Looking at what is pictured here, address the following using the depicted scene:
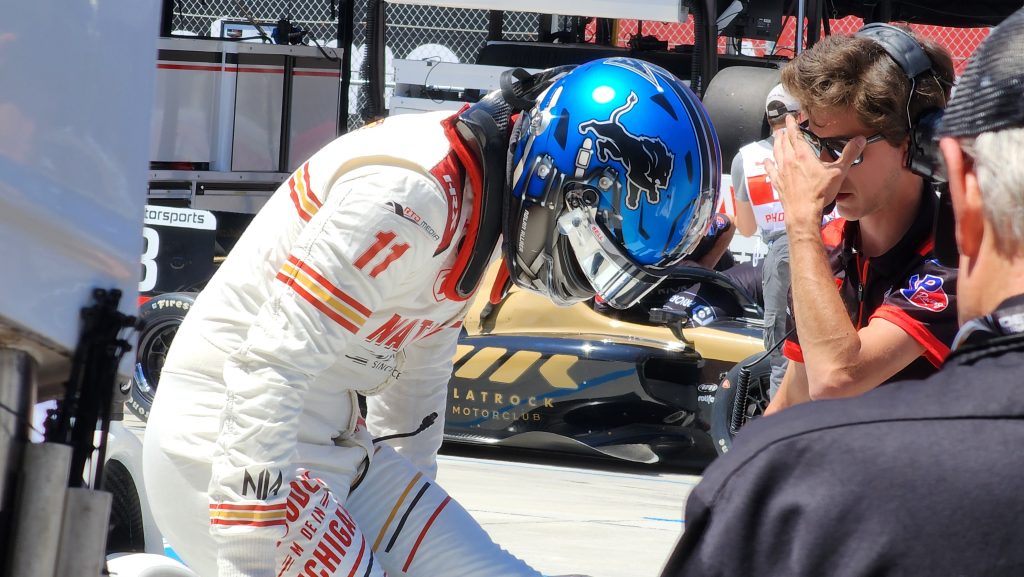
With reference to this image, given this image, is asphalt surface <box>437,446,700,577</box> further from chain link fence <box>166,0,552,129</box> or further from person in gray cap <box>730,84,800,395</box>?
chain link fence <box>166,0,552,129</box>

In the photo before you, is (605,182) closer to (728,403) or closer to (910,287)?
(910,287)

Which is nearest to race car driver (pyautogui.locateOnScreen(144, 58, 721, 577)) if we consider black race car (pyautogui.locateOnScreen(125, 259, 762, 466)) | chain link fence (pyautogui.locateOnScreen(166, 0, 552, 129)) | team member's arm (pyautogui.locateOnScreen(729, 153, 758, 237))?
team member's arm (pyautogui.locateOnScreen(729, 153, 758, 237))

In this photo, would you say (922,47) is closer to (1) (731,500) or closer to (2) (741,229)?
(1) (731,500)

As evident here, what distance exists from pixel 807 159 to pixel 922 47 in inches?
14.2

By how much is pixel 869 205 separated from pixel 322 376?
1.32 m

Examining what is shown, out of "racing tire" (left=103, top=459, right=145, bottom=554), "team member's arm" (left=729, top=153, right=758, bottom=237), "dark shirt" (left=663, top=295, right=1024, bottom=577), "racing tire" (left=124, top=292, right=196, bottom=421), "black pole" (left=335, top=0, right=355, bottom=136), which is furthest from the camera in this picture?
"black pole" (left=335, top=0, right=355, bottom=136)

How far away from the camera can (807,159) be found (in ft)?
9.76

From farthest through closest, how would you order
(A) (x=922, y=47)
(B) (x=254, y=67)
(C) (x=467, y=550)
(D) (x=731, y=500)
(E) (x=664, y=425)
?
(B) (x=254, y=67), (E) (x=664, y=425), (A) (x=922, y=47), (C) (x=467, y=550), (D) (x=731, y=500)

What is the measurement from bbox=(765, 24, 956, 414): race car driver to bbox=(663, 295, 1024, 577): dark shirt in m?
1.68

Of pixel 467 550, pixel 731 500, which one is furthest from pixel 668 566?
pixel 467 550

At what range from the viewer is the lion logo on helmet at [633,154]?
9.33 feet

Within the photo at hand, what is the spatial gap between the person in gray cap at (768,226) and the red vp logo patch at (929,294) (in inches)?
68.5

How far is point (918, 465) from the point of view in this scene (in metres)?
1.11

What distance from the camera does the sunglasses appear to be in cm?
291
